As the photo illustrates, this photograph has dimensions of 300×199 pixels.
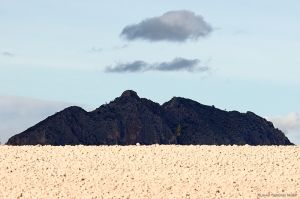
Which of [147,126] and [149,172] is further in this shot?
[147,126]

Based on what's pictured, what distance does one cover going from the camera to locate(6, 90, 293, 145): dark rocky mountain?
328 ft

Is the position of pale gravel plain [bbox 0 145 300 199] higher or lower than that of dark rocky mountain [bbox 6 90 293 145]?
lower

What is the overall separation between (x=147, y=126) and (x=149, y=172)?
279 feet

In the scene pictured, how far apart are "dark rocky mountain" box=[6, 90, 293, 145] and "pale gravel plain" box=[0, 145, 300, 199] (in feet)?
238

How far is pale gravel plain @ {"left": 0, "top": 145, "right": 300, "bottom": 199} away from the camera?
1958cm

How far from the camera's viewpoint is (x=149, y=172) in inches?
846

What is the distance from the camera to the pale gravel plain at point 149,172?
64.2ft

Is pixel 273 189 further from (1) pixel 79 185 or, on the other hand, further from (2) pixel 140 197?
(1) pixel 79 185

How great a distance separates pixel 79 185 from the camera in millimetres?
20250

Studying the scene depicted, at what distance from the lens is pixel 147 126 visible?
350ft

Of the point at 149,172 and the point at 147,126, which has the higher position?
the point at 147,126

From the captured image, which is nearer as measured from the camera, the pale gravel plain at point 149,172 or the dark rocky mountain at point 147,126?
the pale gravel plain at point 149,172

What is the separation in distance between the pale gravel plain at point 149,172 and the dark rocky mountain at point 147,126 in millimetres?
72527

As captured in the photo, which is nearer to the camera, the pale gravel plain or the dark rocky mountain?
the pale gravel plain
